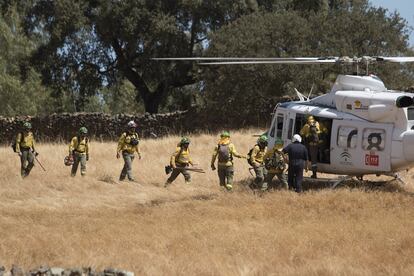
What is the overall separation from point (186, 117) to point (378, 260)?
25275 millimetres

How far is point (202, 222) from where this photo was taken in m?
16.0

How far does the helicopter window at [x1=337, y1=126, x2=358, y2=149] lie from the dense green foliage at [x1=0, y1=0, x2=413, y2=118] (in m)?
16.4

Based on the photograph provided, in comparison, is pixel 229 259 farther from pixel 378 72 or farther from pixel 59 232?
pixel 378 72

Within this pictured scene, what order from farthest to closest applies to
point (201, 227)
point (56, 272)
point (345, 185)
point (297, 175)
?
point (345, 185) < point (297, 175) < point (201, 227) < point (56, 272)

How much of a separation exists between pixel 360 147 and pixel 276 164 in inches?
78.8

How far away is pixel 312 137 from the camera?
65.4 feet

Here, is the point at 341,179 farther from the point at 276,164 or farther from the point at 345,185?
the point at 276,164

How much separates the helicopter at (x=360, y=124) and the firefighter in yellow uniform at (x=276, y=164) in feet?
3.98

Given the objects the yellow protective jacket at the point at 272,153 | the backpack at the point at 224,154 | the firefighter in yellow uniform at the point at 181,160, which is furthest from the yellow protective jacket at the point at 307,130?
the firefighter in yellow uniform at the point at 181,160

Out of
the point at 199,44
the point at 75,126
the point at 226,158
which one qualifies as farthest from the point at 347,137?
the point at 199,44

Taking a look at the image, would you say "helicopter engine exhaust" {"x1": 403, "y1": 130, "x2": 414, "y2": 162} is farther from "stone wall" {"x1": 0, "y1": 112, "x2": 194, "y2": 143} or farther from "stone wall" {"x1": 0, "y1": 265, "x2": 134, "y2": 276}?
"stone wall" {"x1": 0, "y1": 112, "x2": 194, "y2": 143}

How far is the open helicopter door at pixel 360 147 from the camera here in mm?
19156

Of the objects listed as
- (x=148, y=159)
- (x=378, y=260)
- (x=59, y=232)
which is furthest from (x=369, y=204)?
(x=148, y=159)

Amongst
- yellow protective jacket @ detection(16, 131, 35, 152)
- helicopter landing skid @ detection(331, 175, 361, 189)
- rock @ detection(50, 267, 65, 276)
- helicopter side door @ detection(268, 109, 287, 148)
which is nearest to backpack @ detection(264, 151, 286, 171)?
helicopter landing skid @ detection(331, 175, 361, 189)
